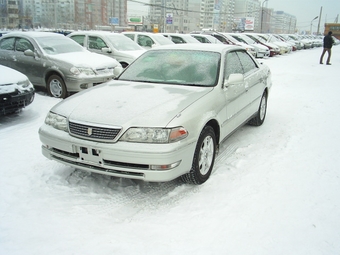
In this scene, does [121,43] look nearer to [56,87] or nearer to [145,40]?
[145,40]

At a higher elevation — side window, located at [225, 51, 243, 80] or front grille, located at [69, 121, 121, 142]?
side window, located at [225, 51, 243, 80]

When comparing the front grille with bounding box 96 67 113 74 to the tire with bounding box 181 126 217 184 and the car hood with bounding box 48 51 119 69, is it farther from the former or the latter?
the tire with bounding box 181 126 217 184

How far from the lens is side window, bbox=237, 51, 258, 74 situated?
4986 millimetres

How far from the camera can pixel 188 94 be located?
11.8 feet

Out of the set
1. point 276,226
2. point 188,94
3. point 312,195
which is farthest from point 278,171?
point 188,94

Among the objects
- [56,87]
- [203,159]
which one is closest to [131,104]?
[203,159]

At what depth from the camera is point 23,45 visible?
7.97 metres

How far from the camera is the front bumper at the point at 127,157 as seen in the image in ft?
9.58

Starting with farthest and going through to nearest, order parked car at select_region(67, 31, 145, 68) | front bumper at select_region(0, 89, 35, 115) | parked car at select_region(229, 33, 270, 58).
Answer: parked car at select_region(229, 33, 270, 58) → parked car at select_region(67, 31, 145, 68) → front bumper at select_region(0, 89, 35, 115)

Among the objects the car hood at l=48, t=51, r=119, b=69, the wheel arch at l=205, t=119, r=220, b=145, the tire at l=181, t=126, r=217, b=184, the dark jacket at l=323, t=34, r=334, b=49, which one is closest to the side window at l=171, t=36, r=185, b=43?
the dark jacket at l=323, t=34, r=334, b=49

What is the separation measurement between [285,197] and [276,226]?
Answer: 0.57m

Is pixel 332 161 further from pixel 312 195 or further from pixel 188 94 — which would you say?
pixel 188 94

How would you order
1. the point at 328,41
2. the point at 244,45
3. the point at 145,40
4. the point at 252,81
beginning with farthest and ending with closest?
the point at 244,45, the point at 328,41, the point at 145,40, the point at 252,81

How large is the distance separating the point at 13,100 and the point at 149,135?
357 centimetres
